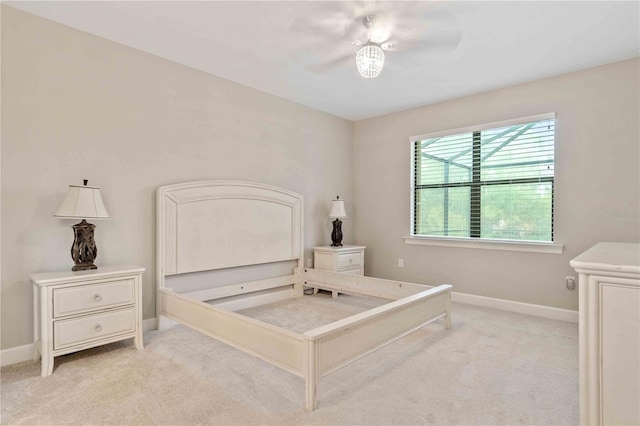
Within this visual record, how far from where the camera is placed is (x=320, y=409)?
1858 millimetres

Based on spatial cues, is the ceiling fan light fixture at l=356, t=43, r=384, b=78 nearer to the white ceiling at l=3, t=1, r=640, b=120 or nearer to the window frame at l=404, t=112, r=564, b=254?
the white ceiling at l=3, t=1, r=640, b=120

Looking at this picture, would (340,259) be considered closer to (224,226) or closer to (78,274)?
(224,226)

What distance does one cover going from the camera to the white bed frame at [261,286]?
200 cm

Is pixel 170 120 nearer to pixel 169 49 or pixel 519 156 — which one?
pixel 169 49

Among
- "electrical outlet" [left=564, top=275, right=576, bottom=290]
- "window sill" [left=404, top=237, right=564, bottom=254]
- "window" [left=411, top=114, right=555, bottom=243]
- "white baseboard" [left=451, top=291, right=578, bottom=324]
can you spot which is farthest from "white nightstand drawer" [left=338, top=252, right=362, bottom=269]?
"electrical outlet" [left=564, top=275, right=576, bottom=290]

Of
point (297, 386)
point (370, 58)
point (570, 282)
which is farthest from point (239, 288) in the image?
point (570, 282)

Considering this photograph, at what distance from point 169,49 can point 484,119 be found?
137 inches

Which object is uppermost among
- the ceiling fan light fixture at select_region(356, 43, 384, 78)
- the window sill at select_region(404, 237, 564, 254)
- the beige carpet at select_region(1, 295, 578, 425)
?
the ceiling fan light fixture at select_region(356, 43, 384, 78)

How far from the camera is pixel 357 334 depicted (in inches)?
83.7

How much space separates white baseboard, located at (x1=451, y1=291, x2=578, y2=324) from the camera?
3480mm

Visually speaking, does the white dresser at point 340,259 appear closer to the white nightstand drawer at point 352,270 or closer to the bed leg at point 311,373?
the white nightstand drawer at point 352,270

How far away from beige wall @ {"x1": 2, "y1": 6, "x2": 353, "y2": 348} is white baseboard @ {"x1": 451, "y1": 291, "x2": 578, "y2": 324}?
2.76 metres

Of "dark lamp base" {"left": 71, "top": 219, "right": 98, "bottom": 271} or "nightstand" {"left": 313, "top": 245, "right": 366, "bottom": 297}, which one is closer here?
"dark lamp base" {"left": 71, "top": 219, "right": 98, "bottom": 271}

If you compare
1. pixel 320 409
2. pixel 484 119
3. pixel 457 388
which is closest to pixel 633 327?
pixel 457 388
